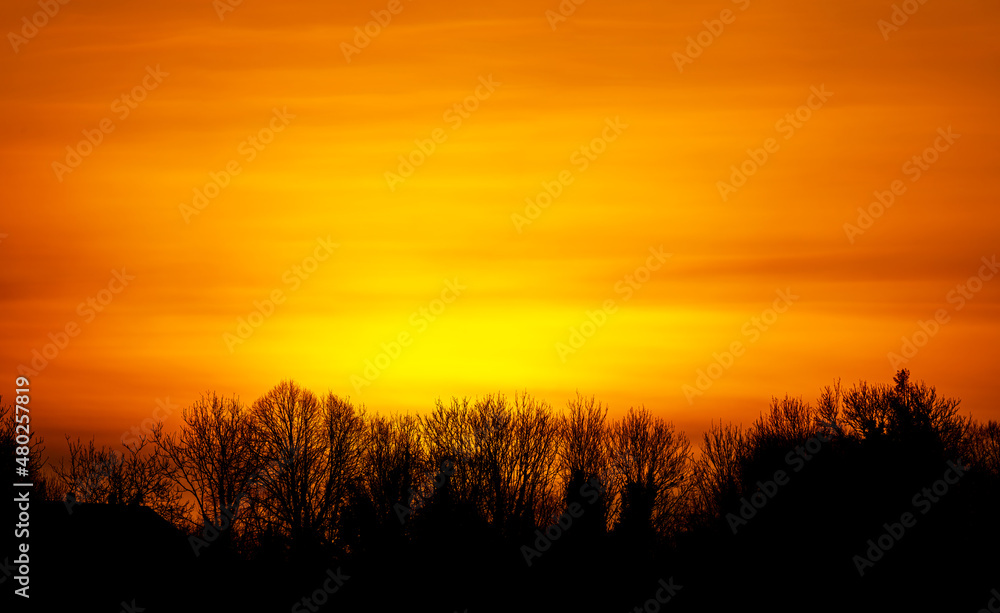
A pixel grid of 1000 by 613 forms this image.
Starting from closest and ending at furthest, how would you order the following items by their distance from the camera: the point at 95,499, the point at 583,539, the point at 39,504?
1. the point at 39,504
2. the point at 583,539
3. the point at 95,499

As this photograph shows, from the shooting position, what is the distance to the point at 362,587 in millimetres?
68438

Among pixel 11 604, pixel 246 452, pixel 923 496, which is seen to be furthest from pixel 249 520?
pixel 923 496

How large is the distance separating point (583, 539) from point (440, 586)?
32.3 feet

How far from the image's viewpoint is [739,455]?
322 feet

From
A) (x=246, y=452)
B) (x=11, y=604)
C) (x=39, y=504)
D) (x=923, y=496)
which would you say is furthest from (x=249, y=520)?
(x=923, y=496)

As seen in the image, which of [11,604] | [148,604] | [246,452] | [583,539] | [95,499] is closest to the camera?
[11,604]

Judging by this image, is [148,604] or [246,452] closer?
[148,604]

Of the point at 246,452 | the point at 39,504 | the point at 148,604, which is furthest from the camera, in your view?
the point at 246,452

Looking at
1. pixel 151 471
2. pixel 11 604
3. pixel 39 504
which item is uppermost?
pixel 151 471

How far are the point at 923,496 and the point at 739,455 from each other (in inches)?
1141

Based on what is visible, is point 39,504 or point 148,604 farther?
point 39,504

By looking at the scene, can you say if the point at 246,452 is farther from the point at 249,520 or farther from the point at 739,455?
the point at 739,455

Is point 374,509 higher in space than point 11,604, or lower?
higher

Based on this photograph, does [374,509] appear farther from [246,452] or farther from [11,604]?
[11,604]
